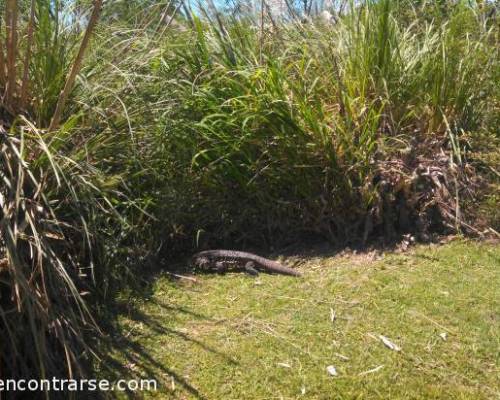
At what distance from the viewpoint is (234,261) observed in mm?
5691

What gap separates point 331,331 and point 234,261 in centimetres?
133

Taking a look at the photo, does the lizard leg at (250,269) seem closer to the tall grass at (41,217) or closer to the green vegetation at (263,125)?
the green vegetation at (263,125)

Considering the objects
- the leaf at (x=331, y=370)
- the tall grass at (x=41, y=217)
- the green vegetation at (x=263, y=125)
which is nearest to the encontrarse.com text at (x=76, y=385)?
the tall grass at (x=41, y=217)

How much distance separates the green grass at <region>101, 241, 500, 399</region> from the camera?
4059mm

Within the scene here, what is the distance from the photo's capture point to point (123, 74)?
202 inches

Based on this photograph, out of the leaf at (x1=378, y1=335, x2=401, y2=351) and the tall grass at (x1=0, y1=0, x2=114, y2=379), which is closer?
the tall grass at (x1=0, y1=0, x2=114, y2=379)

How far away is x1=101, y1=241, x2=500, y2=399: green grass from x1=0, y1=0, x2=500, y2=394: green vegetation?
419mm

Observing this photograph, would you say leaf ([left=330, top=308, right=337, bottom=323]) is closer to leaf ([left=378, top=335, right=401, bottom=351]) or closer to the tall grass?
leaf ([left=378, top=335, right=401, bottom=351])

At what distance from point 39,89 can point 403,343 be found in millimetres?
2849

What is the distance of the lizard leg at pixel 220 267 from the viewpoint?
5668 millimetres

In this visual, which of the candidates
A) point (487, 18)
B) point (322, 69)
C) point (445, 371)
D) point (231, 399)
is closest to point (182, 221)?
point (322, 69)

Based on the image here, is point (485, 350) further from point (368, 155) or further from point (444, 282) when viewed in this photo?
point (368, 155)

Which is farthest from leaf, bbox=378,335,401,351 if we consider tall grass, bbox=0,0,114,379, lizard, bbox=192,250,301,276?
tall grass, bbox=0,0,114,379

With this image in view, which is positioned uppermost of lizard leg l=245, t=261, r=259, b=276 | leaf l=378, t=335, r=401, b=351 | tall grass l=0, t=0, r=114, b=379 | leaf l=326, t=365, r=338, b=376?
tall grass l=0, t=0, r=114, b=379
